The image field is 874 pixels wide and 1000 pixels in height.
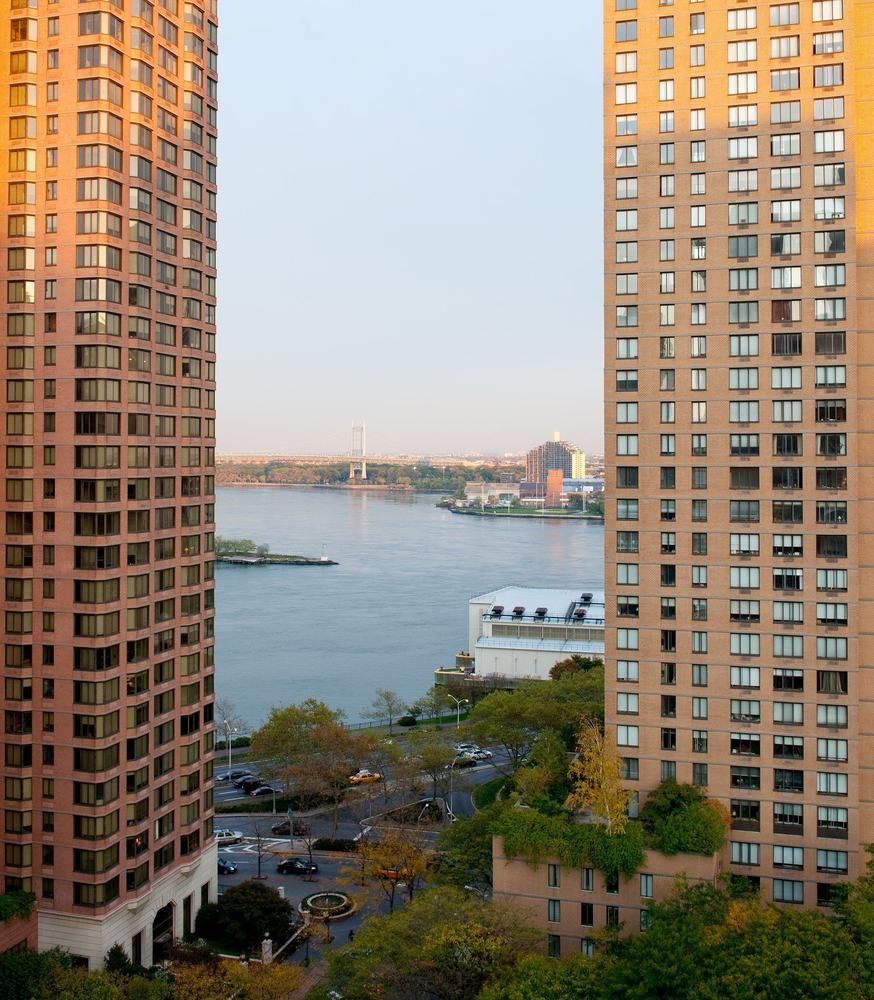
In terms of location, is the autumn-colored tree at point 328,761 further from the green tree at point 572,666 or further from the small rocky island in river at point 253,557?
the small rocky island in river at point 253,557

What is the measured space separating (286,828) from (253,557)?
87.1 metres

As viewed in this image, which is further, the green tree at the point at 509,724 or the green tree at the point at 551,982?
the green tree at the point at 509,724

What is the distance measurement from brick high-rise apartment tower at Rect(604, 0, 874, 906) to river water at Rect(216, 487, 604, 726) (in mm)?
30912

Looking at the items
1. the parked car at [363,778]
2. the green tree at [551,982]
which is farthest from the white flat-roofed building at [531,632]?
the green tree at [551,982]

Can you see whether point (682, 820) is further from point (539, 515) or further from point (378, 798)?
point (539, 515)

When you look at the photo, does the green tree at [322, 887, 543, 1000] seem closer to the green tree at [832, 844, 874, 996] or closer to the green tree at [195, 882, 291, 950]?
the green tree at [195, 882, 291, 950]

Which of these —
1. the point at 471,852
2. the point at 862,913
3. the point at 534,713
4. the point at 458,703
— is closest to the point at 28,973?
the point at 471,852

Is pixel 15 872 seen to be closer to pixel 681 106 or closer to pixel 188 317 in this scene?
pixel 188 317

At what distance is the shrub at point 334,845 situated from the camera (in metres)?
34.9

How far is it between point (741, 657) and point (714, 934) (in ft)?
30.0

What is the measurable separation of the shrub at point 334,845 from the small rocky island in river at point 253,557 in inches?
3264

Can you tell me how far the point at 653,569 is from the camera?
27781mm

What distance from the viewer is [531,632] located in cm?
6091

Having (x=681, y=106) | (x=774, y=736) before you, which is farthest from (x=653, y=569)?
(x=681, y=106)
